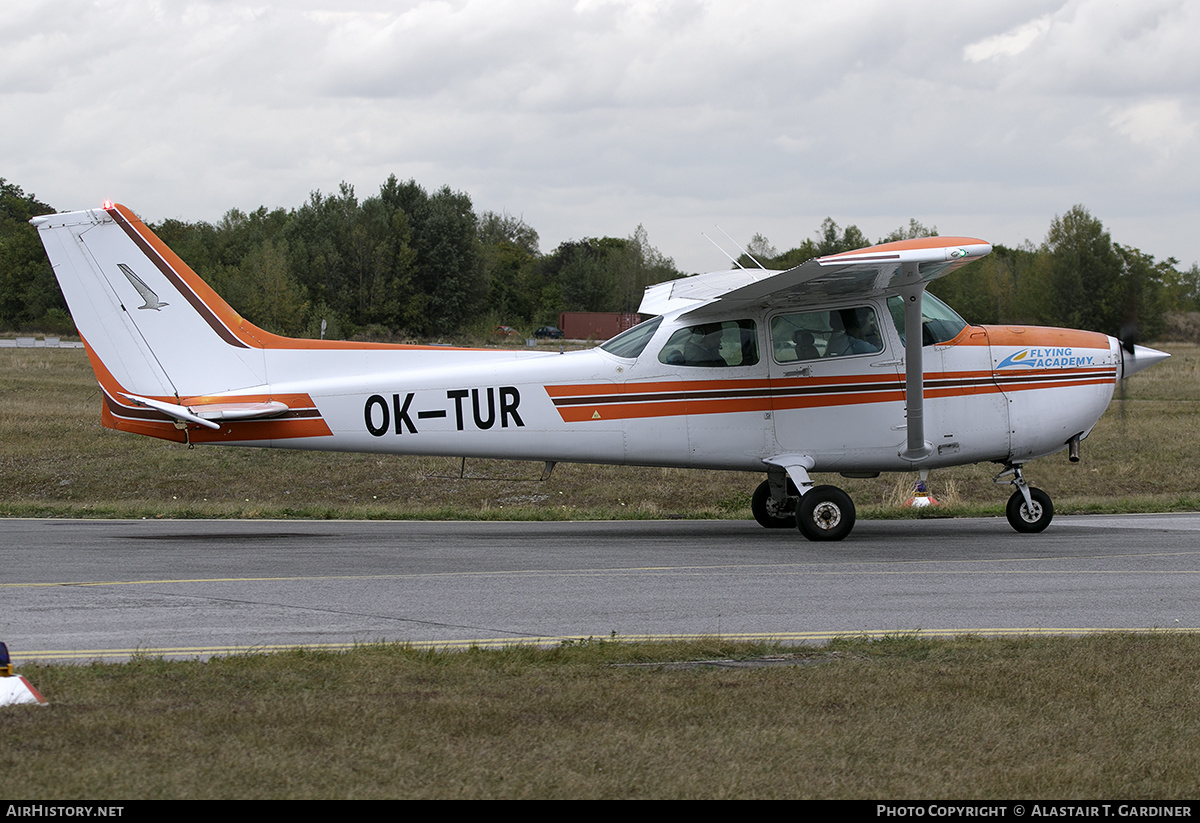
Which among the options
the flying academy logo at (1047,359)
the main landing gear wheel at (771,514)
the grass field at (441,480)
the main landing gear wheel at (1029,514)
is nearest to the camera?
the flying academy logo at (1047,359)

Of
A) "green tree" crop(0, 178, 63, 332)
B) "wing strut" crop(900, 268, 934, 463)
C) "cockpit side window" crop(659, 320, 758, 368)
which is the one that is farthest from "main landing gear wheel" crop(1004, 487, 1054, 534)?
"green tree" crop(0, 178, 63, 332)

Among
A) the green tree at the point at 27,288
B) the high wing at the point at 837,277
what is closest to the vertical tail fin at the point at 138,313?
the high wing at the point at 837,277

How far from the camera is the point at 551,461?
14414 millimetres

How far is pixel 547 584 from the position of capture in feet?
34.3

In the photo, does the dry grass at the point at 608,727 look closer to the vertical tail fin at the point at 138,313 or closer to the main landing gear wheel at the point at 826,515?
the main landing gear wheel at the point at 826,515

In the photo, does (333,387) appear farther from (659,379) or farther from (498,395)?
(659,379)

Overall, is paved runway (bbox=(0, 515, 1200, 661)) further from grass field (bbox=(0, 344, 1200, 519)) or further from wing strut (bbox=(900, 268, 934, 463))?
grass field (bbox=(0, 344, 1200, 519))

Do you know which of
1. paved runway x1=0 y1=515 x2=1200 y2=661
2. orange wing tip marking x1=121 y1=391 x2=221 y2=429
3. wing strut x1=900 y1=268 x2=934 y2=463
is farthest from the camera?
wing strut x1=900 y1=268 x2=934 y2=463

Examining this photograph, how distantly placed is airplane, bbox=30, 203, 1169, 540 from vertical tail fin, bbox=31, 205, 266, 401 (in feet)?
0.07

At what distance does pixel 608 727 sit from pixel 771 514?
1046 centimetres

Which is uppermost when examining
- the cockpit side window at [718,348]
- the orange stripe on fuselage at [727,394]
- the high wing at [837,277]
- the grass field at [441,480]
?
the high wing at [837,277]

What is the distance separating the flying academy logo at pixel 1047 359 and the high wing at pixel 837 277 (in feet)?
5.03

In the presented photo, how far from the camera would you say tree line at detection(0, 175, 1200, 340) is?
23062mm

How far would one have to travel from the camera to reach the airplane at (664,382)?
13.4m
